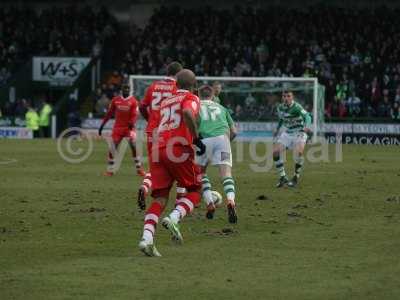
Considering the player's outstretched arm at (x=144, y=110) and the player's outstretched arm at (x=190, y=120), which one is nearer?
the player's outstretched arm at (x=190, y=120)

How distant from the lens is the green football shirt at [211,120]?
49.7ft

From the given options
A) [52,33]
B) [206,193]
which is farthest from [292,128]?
[52,33]

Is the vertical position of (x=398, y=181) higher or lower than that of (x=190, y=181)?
lower

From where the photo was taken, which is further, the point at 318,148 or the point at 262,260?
the point at 318,148

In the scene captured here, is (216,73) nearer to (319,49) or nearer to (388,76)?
(319,49)

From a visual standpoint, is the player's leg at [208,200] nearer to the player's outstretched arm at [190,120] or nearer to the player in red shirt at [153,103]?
the player in red shirt at [153,103]

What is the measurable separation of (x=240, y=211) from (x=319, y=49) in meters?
29.3

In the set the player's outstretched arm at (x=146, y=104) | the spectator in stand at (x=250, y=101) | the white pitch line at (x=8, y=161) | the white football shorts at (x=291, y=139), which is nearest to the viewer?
the player's outstretched arm at (x=146, y=104)

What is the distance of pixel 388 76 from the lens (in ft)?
135

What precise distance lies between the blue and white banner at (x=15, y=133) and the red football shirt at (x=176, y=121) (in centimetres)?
3269

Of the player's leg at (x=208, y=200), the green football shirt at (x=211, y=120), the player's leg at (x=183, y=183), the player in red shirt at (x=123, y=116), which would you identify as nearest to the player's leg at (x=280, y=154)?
the player in red shirt at (x=123, y=116)

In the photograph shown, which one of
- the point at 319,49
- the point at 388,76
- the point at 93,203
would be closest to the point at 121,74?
the point at 319,49

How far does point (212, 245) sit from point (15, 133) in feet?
109

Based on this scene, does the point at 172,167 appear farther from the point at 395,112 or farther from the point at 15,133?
the point at 15,133
